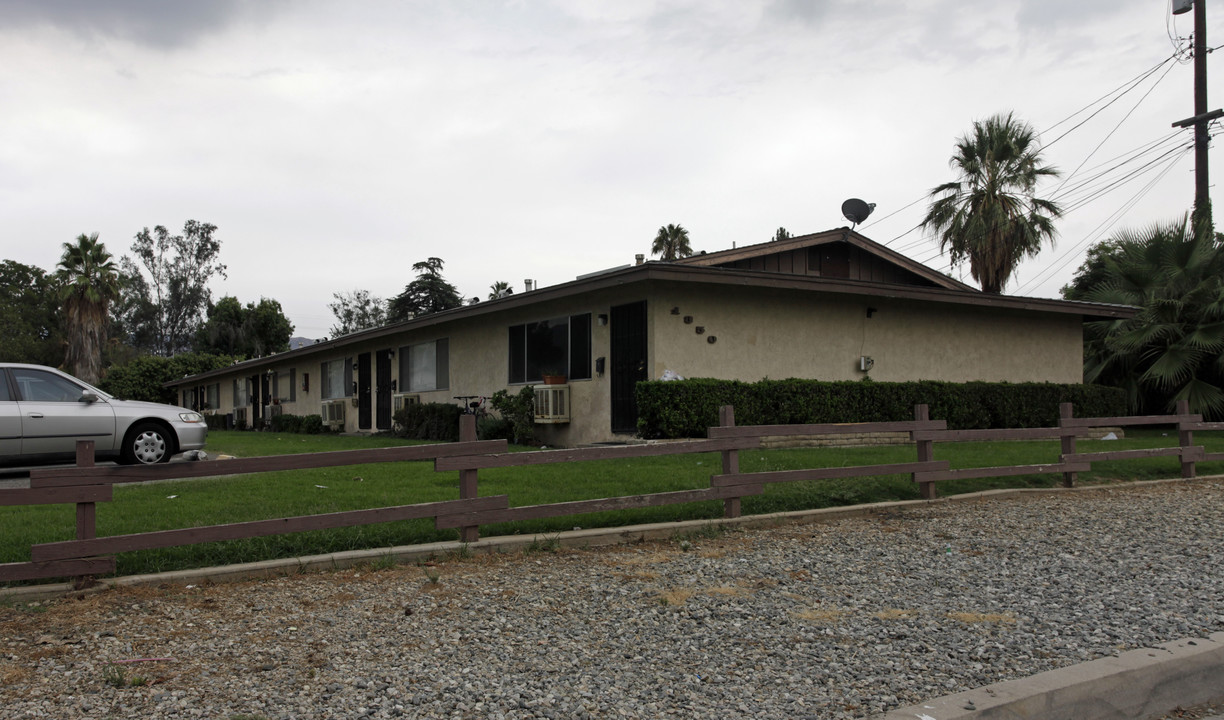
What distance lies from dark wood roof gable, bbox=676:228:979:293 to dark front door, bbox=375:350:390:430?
909cm

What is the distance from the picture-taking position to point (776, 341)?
47.9 feet

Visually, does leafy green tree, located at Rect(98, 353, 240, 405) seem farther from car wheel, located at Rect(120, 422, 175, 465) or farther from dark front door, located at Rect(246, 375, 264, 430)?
car wheel, located at Rect(120, 422, 175, 465)

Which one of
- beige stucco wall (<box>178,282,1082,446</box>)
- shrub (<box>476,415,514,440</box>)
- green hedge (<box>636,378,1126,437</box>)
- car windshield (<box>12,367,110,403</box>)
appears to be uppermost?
beige stucco wall (<box>178,282,1082,446</box>)

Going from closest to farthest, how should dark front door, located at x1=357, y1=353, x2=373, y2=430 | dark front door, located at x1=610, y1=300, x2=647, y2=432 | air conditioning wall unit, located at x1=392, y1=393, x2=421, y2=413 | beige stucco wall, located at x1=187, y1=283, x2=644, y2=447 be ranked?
dark front door, located at x1=610, y1=300, x2=647, y2=432 → beige stucco wall, located at x1=187, y1=283, x2=644, y2=447 → air conditioning wall unit, located at x1=392, y1=393, x2=421, y2=413 → dark front door, located at x1=357, y1=353, x2=373, y2=430

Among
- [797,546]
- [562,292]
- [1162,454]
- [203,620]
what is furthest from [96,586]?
[1162,454]

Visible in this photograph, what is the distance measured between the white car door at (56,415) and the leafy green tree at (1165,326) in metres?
17.9

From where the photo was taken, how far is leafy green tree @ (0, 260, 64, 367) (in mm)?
53969

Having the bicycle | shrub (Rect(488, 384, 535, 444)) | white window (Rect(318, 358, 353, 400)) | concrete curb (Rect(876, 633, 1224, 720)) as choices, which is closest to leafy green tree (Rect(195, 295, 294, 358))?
white window (Rect(318, 358, 353, 400))

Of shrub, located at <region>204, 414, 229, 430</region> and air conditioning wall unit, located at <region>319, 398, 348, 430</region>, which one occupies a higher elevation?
air conditioning wall unit, located at <region>319, 398, 348, 430</region>

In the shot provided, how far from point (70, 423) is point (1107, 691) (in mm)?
10559

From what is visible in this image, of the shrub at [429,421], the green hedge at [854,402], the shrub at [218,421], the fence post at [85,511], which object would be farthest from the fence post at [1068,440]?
the shrub at [218,421]

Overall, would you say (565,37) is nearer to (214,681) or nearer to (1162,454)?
(1162,454)

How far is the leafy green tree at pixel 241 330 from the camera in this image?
53.3 meters

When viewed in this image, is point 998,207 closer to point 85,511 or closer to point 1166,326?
point 1166,326
